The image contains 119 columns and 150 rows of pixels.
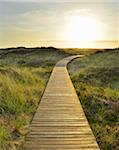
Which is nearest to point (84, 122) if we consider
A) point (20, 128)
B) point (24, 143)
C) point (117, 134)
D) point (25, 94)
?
point (117, 134)

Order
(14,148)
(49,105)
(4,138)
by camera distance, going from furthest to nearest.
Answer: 1. (49,105)
2. (4,138)
3. (14,148)

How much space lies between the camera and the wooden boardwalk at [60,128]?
729 centimetres

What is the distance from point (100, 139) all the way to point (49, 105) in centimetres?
340

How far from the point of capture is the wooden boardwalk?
7289 mm

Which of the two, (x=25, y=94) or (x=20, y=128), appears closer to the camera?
(x=20, y=128)

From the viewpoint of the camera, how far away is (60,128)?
28.2 ft

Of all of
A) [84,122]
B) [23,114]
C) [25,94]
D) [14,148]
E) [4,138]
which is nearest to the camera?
[14,148]

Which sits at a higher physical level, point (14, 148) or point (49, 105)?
point (14, 148)

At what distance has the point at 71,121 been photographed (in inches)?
366

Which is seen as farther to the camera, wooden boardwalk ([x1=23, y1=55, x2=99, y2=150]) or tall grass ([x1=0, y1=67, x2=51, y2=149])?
tall grass ([x1=0, y1=67, x2=51, y2=149])

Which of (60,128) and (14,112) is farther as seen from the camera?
(14,112)

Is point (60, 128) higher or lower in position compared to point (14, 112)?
higher

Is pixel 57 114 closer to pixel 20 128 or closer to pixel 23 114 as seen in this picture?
pixel 23 114

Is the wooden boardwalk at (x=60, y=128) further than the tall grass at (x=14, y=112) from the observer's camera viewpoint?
No
